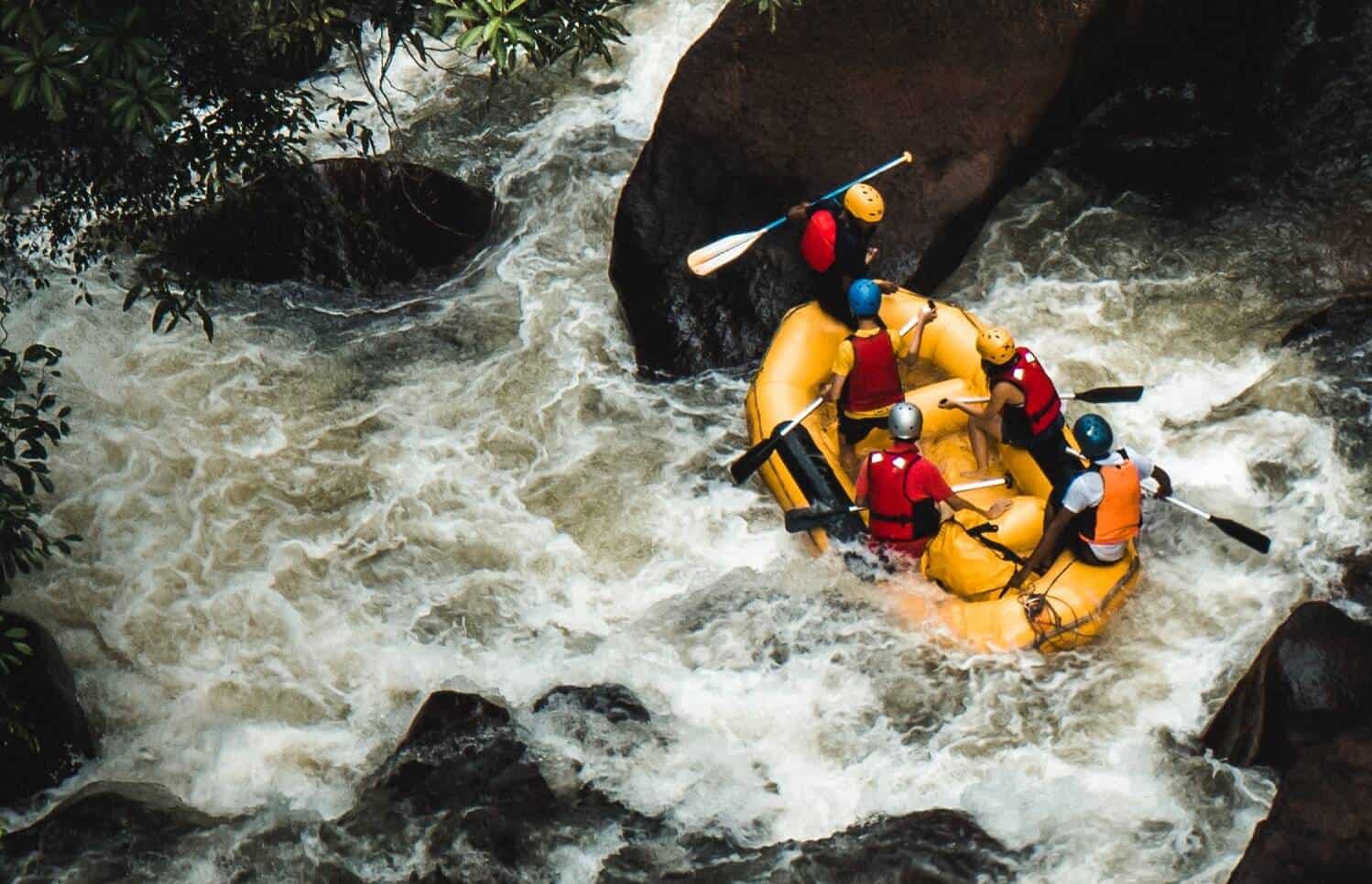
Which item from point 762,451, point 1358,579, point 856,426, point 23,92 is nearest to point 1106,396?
point 856,426

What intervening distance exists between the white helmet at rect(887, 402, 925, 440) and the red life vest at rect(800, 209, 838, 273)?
3.89 feet

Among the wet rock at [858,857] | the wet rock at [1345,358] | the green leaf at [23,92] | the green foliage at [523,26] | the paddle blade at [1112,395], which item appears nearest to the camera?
the green leaf at [23,92]

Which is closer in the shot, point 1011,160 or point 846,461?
point 846,461

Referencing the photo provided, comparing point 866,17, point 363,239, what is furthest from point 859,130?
point 363,239

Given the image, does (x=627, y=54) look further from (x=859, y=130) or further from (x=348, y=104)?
(x=348, y=104)

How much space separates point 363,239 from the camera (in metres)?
8.30

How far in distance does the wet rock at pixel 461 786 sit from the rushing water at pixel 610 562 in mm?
155

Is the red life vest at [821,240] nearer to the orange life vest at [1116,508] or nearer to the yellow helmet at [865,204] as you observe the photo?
the yellow helmet at [865,204]

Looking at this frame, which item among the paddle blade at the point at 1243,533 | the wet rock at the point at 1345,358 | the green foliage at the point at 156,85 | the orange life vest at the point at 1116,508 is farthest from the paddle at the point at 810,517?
the green foliage at the point at 156,85

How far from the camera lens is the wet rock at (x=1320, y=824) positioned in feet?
15.8

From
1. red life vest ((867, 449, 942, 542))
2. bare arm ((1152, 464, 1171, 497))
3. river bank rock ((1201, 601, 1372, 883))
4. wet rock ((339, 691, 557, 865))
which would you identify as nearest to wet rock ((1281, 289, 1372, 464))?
bare arm ((1152, 464, 1171, 497))

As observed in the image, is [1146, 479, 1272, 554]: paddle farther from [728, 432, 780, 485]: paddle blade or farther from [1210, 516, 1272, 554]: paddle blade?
[728, 432, 780, 485]: paddle blade

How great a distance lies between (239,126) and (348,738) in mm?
2477

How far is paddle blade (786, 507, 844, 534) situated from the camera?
643cm
